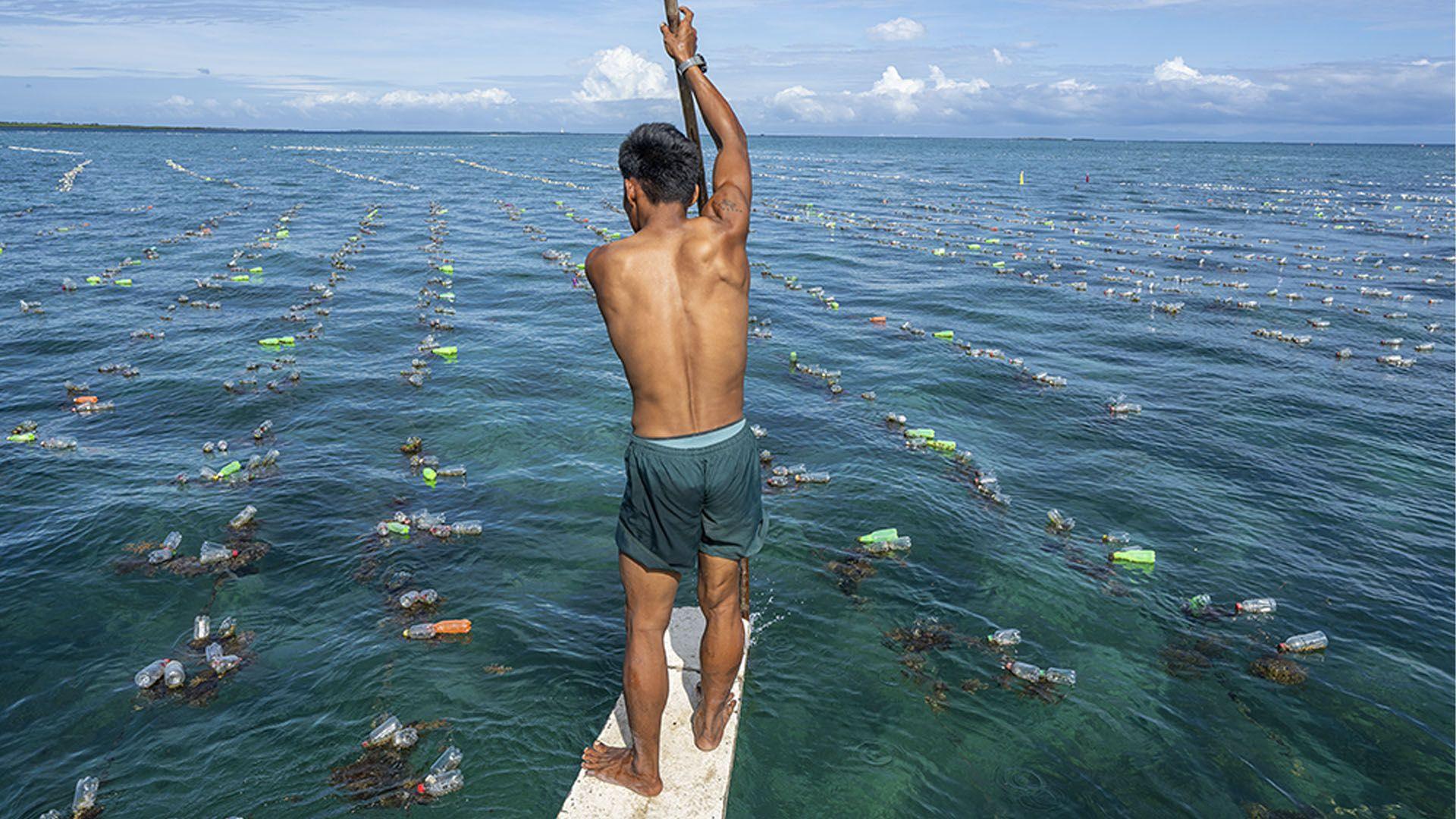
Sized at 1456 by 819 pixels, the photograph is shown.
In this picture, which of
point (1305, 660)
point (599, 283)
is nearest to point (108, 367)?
point (599, 283)

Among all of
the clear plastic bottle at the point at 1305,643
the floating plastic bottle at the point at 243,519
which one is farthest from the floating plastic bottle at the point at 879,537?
the floating plastic bottle at the point at 243,519

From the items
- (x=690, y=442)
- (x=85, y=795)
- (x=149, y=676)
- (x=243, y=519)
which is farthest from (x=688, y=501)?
(x=243, y=519)

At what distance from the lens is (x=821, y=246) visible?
38.5 metres

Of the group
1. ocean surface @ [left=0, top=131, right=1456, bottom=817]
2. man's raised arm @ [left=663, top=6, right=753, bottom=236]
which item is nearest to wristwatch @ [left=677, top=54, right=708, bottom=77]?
man's raised arm @ [left=663, top=6, right=753, bottom=236]

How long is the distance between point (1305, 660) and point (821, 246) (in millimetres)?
31481

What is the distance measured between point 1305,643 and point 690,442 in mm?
8185

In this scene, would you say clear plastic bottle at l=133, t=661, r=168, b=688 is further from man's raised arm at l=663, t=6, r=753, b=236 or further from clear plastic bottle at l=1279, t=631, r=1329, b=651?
clear plastic bottle at l=1279, t=631, r=1329, b=651

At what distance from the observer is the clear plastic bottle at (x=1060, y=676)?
323 inches

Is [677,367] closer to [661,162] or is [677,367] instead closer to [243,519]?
[661,162]

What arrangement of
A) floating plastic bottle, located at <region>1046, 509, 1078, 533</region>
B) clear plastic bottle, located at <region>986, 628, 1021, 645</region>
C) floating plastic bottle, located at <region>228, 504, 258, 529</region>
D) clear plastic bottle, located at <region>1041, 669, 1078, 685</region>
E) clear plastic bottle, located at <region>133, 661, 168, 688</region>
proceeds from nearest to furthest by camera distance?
1. clear plastic bottle, located at <region>133, 661, 168, 688</region>
2. clear plastic bottle, located at <region>1041, 669, 1078, 685</region>
3. clear plastic bottle, located at <region>986, 628, 1021, 645</region>
4. floating plastic bottle, located at <region>228, 504, 258, 529</region>
5. floating plastic bottle, located at <region>1046, 509, 1078, 533</region>

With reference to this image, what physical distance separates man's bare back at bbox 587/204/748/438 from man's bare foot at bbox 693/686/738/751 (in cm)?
223

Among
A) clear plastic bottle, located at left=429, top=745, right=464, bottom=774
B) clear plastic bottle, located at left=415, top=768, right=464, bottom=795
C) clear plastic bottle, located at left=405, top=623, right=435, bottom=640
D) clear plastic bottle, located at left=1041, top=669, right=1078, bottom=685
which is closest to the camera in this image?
clear plastic bottle, located at left=415, top=768, right=464, bottom=795

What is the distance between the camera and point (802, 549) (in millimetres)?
10594

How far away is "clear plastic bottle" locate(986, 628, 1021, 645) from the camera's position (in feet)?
28.8
